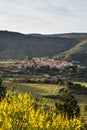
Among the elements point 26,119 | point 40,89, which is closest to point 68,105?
point 26,119

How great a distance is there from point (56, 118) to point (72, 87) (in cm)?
11413

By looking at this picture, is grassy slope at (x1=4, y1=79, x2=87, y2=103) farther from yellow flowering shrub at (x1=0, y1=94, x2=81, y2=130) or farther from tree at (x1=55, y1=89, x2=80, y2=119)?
yellow flowering shrub at (x1=0, y1=94, x2=81, y2=130)

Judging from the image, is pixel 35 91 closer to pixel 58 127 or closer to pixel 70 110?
pixel 70 110

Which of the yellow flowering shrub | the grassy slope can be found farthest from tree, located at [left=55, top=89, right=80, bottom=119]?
the grassy slope

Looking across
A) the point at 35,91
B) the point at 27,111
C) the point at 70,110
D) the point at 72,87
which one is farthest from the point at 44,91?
the point at 27,111

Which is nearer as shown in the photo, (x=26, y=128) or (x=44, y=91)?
(x=26, y=128)

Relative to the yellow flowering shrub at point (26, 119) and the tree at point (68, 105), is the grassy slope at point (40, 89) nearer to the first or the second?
the tree at point (68, 105)

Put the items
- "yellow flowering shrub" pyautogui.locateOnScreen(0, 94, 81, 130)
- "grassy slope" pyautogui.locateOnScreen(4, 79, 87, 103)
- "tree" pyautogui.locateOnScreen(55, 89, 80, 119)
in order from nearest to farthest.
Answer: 1. "yellow flowering shrub" pyautogui.locateOnScreen(0, 94, 81, 130)
2. "tree" pyautogui.locateOnScreen(55, 89, 80, 119)
3. "grassy slope" pyautogui.locateOnScreen(4, 79, 87, 103)

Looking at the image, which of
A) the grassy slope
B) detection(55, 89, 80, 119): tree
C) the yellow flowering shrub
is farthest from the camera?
the grassy slope

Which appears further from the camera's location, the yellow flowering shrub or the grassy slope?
the grassy slope

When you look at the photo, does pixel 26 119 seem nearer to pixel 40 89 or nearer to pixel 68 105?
pixel 68 105

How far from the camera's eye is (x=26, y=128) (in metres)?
32.1

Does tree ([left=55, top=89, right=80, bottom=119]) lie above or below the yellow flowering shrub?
below

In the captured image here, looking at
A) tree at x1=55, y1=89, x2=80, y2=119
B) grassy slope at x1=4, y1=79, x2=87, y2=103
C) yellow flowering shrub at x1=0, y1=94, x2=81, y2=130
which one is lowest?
grassy slope at x1=4, y1=79, x2=87, y2=103
